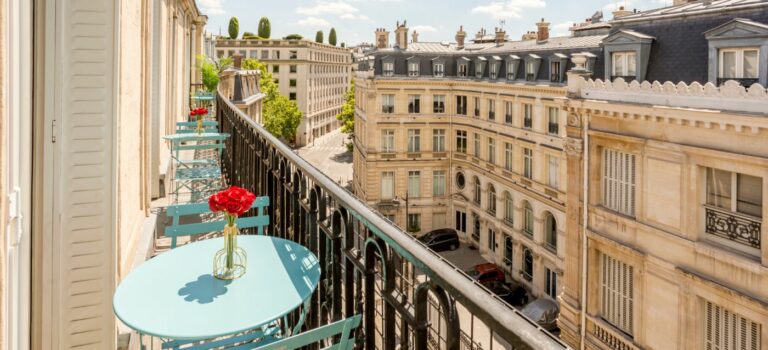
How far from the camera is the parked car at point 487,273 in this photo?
78.4ft

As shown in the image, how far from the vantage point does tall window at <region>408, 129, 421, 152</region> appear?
29844 millimetres

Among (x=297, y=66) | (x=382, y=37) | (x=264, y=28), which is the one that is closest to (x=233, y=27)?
(x=264, y=28)

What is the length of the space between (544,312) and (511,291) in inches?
94.3

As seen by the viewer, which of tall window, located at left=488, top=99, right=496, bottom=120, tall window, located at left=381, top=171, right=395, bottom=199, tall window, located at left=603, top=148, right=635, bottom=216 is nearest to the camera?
tall window, located at left=603, top=148, right=635, bottom=216

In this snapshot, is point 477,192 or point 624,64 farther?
point 477,192

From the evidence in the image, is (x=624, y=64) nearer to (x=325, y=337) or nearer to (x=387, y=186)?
(x=325, y=337)

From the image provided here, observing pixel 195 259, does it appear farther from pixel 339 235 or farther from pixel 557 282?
pixel 557 282

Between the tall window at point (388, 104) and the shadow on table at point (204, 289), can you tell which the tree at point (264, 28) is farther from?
the shadow on table at point (204, 289)

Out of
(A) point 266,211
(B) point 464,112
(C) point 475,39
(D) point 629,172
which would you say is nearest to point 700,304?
(D) point 629,172

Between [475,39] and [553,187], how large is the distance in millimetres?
17191

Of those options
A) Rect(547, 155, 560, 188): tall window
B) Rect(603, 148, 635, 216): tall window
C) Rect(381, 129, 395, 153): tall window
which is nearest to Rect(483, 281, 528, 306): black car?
Rect(547, 155, 560, 188): tall window

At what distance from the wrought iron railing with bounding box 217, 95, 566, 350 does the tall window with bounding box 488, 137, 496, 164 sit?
23540mm

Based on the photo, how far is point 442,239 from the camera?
94.0ft

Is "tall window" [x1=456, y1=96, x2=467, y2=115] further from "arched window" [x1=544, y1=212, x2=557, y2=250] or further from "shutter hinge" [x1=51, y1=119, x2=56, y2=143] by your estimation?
"shutter hinge" [x1=51, y1=119, x2=56, y2=143]
